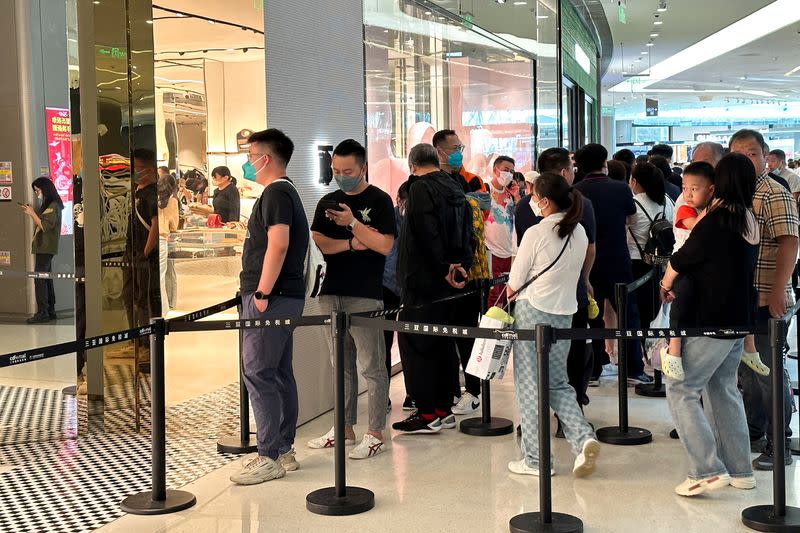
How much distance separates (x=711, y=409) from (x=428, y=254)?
172 centimetres

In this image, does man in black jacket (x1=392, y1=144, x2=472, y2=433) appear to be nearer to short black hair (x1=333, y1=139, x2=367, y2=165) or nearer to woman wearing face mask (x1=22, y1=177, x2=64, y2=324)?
short black hair (x1=333, y1=139, x2=367, y2=165)

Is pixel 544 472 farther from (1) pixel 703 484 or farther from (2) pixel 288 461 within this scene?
(2) pixel 288 461

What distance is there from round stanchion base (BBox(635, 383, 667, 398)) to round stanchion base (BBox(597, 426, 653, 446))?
111 centimetres

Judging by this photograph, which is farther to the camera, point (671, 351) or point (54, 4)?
point (54, 4)

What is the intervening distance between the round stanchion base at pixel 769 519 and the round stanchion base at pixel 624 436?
1.30m

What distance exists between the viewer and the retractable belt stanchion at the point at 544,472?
12.7 ft

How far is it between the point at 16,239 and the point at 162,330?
6.04 ft

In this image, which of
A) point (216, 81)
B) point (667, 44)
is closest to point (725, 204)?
point (216, 81)

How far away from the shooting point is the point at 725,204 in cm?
414

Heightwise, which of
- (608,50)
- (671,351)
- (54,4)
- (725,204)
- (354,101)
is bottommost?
(671,351)

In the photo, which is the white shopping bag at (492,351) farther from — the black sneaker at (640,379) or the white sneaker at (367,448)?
the black sneaker at (640,379)

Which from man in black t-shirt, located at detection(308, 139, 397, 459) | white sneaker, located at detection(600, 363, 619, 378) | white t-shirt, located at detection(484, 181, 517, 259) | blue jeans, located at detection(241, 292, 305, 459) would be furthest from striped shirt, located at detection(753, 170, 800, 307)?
A: white t-shirt, located at detection(484, 181, 517, 259)

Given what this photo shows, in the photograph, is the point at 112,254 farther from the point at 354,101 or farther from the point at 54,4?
the point at 354,101

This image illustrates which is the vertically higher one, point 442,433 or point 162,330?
point 162,330
